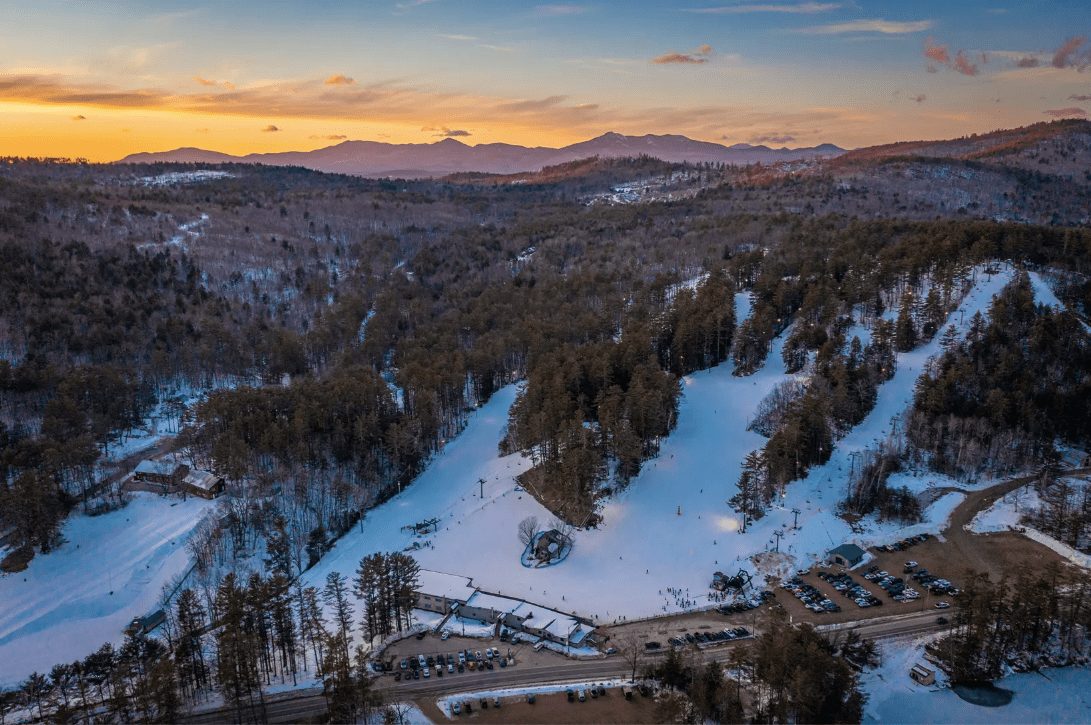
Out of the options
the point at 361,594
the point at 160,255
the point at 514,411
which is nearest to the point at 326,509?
the point at 361,594

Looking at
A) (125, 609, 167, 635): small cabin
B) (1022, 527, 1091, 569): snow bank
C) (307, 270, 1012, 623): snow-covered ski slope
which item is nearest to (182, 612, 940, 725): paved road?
(307, 270, 1012, 623): snow-covered ski slope

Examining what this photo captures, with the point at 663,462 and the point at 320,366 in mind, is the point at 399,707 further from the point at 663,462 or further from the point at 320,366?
the point at 320,366

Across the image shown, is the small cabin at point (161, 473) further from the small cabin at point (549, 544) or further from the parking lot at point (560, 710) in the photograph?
the parking lot at point (560, 710)

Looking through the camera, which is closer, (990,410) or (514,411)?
(990,410)

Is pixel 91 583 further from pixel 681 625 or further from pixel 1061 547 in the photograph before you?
pixel 1061 547

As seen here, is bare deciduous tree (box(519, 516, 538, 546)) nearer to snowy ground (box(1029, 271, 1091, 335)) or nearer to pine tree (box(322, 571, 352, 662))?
pine tree (box(322, 571, 352, 662))

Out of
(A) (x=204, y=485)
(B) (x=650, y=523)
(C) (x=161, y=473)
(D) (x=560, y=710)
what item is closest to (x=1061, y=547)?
(B) (x=650, y=523)
